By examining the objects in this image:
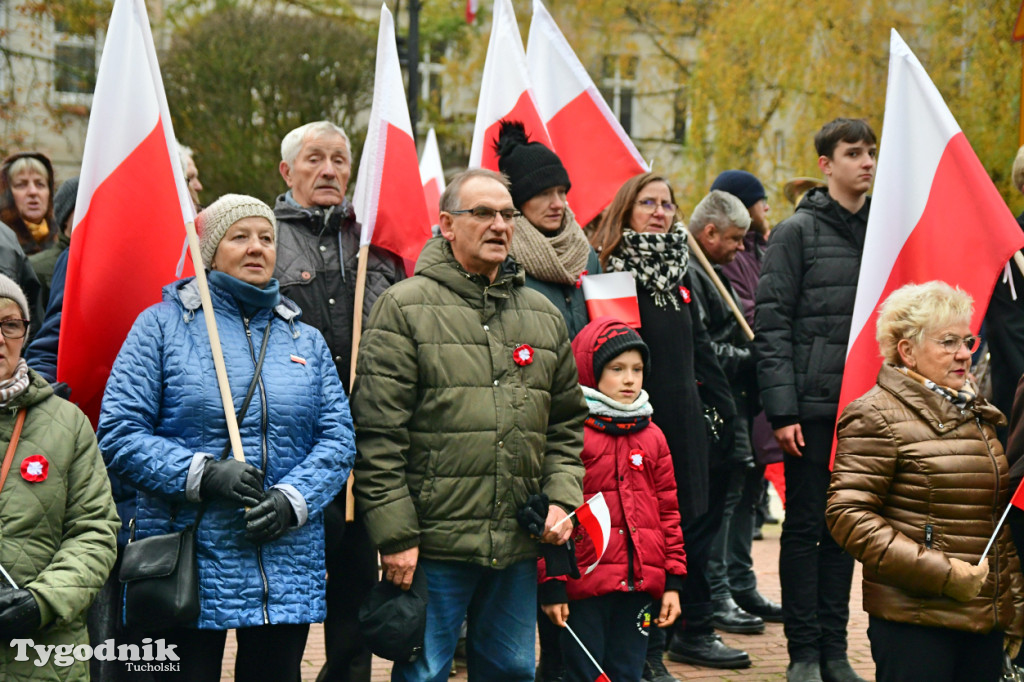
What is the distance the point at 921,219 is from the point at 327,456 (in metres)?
2.91

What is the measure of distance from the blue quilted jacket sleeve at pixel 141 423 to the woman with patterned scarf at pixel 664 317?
2.34 m

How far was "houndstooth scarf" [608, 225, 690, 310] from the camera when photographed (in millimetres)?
5668

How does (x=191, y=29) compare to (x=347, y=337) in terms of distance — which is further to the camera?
(x=191, y=29)

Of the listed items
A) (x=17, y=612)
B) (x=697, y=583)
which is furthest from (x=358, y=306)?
(x=697, y=583)

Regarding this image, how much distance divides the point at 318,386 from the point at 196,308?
1.58ft

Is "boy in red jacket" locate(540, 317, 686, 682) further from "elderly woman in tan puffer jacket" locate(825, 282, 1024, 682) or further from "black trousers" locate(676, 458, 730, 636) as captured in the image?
"black trousers" locate(676, 458, 730, 636)

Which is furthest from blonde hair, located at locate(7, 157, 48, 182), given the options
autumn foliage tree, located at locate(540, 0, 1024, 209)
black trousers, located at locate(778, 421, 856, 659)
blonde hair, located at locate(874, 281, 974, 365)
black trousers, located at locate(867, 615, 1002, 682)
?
autumn foliage tree, located at locate(540, 0, 1024, 209)

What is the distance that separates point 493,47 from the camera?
21.2 ft

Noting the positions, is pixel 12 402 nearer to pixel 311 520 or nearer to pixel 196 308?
pixel 196 308

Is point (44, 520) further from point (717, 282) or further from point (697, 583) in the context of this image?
point (717, 282)

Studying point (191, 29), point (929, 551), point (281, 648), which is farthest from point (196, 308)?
point (191, 29)

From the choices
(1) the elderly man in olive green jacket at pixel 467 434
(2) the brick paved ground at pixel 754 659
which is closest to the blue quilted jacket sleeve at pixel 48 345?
(1) the elderly man in olive green jacket at pixel 467 434

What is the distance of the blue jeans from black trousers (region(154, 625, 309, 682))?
0.37 meters

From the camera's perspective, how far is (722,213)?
7020mm
